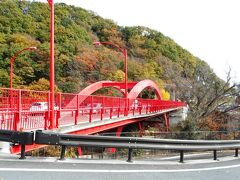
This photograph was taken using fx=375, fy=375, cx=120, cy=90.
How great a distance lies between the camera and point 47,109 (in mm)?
13820

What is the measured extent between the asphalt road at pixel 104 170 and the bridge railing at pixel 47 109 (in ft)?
8.57

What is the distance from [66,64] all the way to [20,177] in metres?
77.0

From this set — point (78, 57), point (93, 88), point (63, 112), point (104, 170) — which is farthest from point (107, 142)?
point (78, 57)

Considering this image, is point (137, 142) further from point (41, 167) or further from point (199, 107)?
point (199, 107)

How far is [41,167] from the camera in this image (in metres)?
7.88

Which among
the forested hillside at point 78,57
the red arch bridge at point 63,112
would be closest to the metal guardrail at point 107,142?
the red arch bridge at point 63,112

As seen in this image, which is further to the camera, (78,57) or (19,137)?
(78,57)

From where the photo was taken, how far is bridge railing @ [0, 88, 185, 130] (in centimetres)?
1137

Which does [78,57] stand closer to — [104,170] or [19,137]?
[19,137]

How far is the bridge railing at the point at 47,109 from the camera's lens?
11367 mm

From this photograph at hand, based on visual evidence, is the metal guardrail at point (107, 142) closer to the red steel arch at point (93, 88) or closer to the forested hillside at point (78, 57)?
the red steel arch at point (93, 88)

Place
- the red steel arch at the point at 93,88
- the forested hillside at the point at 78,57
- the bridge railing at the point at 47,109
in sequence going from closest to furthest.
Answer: the bridge railing at the point at 47,109 → the red steel arch at the point at 93,88 → the forested hillside at the point at 78,57

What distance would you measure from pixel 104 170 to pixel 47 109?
634 centimetres

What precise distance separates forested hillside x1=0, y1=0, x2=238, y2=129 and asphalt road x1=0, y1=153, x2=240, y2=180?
46370mm
